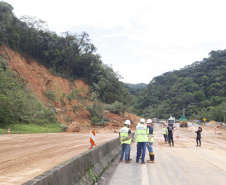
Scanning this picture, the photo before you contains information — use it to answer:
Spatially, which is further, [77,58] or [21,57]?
[77,58]

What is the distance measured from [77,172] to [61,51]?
44.9 metres

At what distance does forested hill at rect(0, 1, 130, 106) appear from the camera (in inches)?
1554

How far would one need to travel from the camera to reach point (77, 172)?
5602 mm

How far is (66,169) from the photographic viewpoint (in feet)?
16.0

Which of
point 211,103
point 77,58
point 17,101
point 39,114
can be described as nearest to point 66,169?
point 17,101

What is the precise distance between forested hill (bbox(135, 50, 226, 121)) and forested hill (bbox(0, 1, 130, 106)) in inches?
1385

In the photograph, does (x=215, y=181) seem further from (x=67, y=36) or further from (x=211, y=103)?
(x=211, y=103)

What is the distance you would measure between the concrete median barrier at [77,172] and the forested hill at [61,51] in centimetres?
3403

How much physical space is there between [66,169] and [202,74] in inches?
4307

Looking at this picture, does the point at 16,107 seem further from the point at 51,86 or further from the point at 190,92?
the point at 190,92

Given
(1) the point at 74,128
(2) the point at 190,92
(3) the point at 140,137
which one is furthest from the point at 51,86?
(2) the point at 190,92

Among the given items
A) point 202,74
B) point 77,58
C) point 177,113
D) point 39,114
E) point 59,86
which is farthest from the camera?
point 202,74

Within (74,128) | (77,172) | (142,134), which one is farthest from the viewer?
(74,128)

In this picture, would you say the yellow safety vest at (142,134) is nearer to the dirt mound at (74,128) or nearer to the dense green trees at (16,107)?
the dense green trees at (16,107)
